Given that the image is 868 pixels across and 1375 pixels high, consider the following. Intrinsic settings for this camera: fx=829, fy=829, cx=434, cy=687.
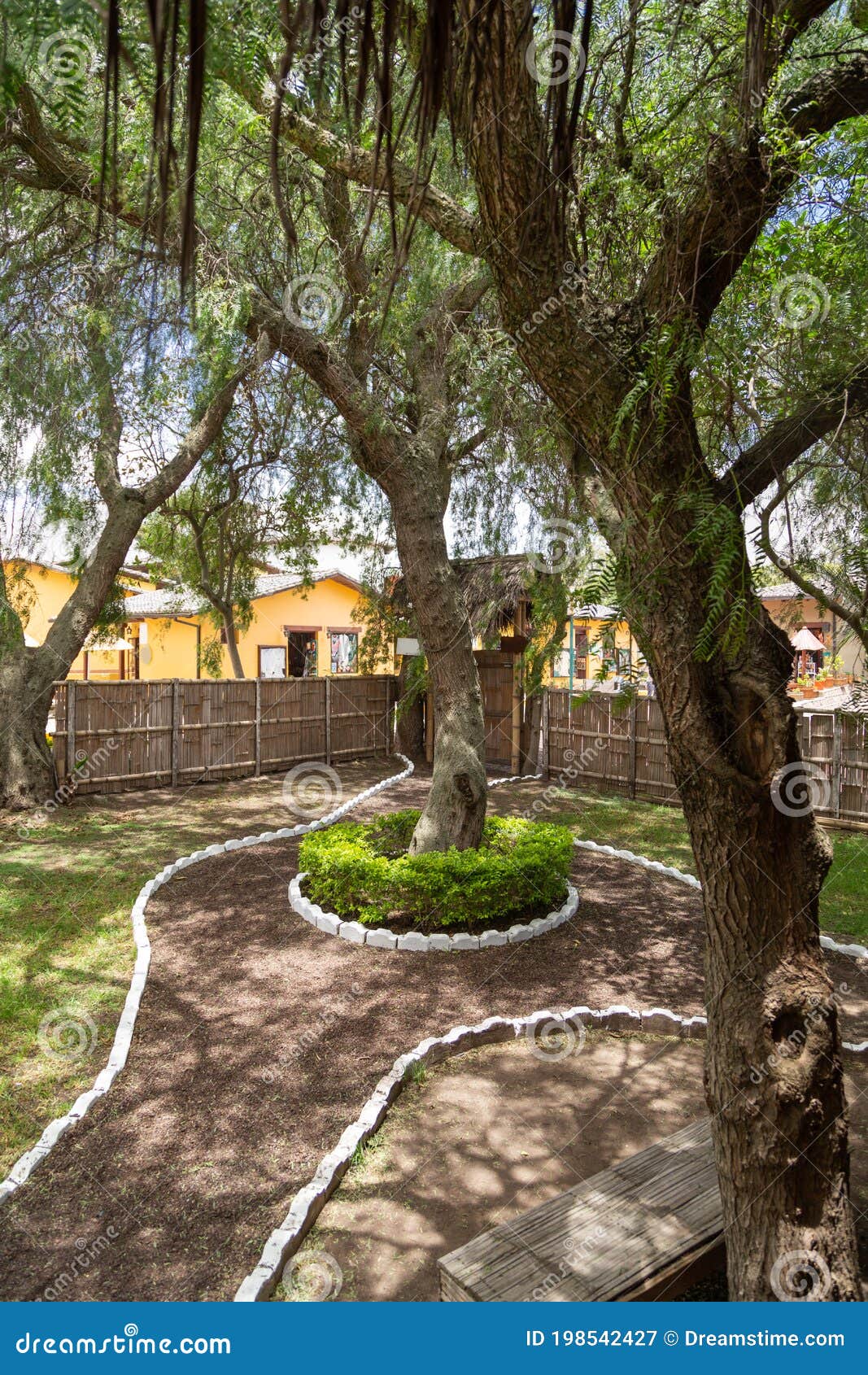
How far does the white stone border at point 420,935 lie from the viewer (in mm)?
5734

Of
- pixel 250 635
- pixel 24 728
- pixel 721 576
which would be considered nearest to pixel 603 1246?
pixel 721 576

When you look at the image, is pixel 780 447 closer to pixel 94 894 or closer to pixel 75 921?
pixel 75 921

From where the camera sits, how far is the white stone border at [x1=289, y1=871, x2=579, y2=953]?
5734mm

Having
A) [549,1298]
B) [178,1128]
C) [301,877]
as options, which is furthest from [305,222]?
[549,1298]

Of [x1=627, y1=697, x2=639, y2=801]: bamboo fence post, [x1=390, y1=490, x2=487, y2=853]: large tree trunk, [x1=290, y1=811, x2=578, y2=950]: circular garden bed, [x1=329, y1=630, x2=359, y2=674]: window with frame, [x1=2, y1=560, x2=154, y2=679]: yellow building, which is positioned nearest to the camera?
[x1=290, y1=811, x2=578, y2=950]: circular garden bed

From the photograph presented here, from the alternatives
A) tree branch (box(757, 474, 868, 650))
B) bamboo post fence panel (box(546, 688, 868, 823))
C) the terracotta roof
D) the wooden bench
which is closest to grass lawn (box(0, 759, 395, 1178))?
the wooden bench

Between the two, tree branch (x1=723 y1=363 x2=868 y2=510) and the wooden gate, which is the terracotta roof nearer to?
the wooden gate

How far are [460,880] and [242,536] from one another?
10.6m

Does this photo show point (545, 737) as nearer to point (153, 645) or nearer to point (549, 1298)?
point (549, 1298)

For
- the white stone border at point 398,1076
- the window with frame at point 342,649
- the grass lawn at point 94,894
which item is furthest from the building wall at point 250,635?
the white stone border at point 398,1076

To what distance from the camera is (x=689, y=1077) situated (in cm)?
409

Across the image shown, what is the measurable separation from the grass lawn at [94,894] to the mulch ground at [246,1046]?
254 mm

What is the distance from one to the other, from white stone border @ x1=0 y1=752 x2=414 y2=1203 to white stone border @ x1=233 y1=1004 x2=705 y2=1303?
1.11 metres

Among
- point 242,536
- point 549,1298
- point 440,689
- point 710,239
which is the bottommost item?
Result: point 549,1298
